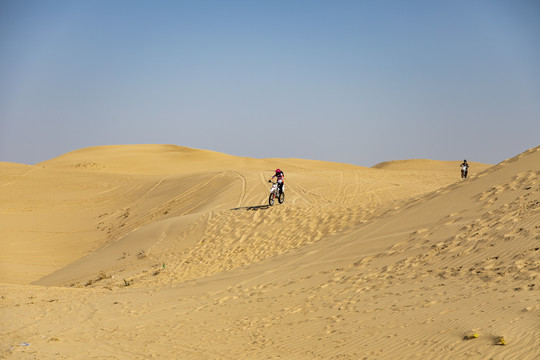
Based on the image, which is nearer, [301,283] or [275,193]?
[301,283]

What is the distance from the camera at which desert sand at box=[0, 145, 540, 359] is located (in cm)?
696

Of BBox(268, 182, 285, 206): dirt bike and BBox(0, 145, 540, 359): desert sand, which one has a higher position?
BBox(268, 182, 285, 206): dirt bike

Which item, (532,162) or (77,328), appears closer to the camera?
(77,328)

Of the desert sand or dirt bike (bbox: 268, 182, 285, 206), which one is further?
dirt bike (bbox: 268, 182, 285, 206)

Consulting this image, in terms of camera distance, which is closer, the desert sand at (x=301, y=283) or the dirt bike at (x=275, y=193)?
the desert sand at (x=301, y=283)

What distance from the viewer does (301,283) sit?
10875 millimetres

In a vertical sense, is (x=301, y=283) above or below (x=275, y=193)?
below

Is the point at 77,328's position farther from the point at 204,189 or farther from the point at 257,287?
the point at 204,189

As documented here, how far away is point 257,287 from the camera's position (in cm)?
1137

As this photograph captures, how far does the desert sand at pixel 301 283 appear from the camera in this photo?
696 cm

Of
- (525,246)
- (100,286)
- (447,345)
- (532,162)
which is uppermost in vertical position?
(532,162)

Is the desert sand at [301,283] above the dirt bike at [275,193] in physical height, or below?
below

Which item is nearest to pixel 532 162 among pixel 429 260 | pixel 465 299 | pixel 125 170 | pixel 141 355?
pixel 429 260

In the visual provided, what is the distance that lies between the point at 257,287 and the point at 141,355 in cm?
418
